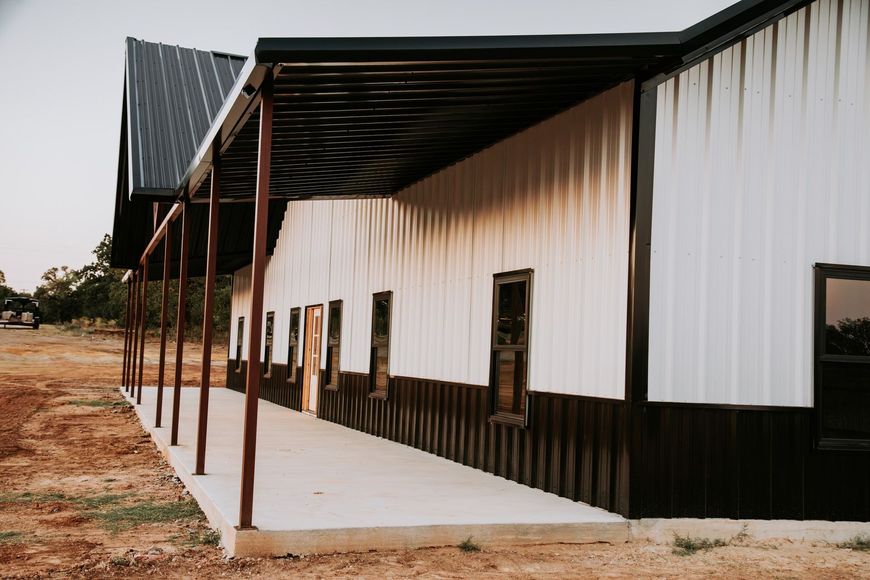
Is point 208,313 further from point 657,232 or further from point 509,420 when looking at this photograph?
point 657,232

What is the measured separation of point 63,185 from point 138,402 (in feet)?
94.0

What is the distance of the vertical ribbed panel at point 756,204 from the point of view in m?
6.74

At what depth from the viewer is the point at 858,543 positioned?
6.71 m

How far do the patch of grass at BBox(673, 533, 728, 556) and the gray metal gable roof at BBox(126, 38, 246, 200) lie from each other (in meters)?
10.7

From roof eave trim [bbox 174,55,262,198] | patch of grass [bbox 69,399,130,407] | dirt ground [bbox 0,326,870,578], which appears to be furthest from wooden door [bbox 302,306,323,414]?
roof eave trim [bbox 174,55,262,198]

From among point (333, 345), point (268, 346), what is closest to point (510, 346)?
point (333, 345)

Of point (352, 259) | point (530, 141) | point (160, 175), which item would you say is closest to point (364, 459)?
point (530, 141)

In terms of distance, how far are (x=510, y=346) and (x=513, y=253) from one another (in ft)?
3.05

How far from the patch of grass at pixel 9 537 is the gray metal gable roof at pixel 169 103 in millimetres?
8586

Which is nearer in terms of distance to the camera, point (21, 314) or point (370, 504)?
point (370, 504)

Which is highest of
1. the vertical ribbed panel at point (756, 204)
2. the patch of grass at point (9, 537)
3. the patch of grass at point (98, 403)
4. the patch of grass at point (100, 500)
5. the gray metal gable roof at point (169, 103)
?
the gray metal gable roof at point (169, 103)

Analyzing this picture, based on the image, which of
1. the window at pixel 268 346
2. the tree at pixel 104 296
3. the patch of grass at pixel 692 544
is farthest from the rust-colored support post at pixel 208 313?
the tree at pixel 104 296

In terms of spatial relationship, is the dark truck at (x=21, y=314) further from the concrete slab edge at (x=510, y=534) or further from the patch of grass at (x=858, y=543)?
the patch of grass at (x=858, y=543)

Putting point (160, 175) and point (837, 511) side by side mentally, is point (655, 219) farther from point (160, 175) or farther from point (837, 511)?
point (160, 175)
